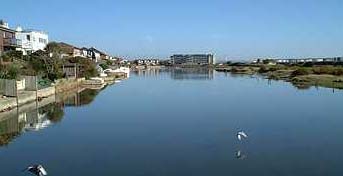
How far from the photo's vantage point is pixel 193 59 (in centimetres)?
16400

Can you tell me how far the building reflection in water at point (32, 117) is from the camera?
52.0 ft

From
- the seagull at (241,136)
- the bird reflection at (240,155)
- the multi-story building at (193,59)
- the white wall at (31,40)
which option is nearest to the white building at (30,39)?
the white wall at (31,40)

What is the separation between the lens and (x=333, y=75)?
47.2 meters

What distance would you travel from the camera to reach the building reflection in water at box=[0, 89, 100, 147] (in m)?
15.8

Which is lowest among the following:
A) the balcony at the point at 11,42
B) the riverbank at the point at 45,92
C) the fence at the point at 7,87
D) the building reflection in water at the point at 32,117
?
the building reflection in water at the point at 32,117

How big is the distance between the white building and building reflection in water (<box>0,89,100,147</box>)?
24199 millimetres

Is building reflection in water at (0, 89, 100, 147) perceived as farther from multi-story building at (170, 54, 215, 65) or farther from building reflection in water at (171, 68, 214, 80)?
multi-story building at (170, 54, 215, 65)

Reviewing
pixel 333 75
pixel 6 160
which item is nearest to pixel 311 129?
pixel 6 160

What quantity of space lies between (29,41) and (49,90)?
27167 mm

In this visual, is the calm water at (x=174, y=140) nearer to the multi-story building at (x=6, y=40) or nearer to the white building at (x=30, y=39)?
the multi-story building at (x=6, y=40)

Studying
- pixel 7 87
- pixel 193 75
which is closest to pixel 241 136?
pixel 7 87

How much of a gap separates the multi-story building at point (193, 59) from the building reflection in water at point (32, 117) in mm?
136299

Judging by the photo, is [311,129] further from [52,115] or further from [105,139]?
[52,115]

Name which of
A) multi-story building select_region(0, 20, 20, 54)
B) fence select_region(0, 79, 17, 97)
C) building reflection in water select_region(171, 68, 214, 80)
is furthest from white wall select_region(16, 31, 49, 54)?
fence select_region(0, 79, 17, 97)
